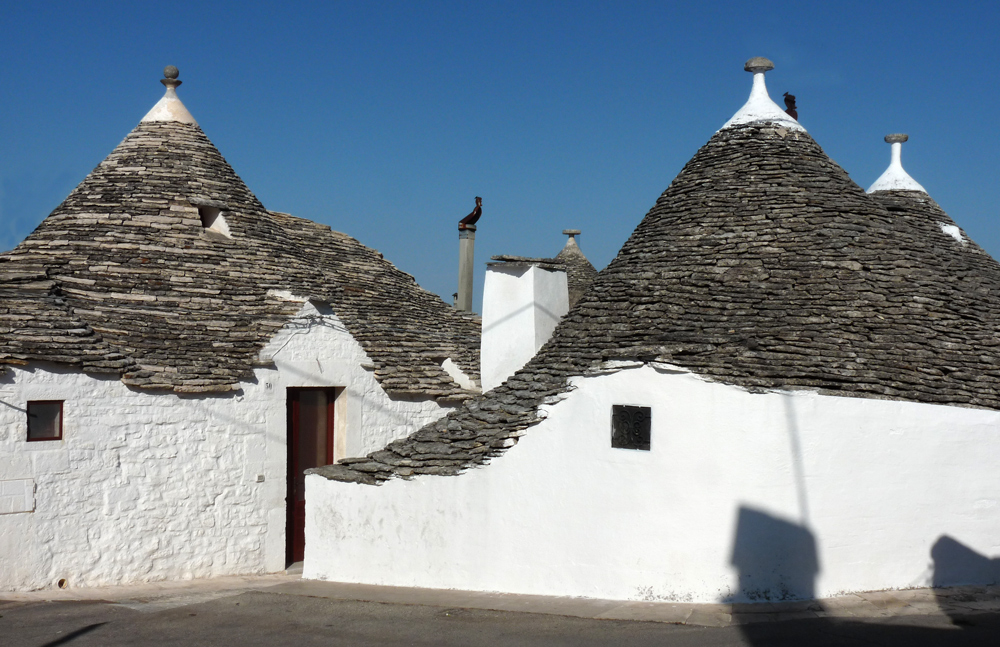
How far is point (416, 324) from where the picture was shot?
14.4 m

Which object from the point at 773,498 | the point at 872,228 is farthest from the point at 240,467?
the point at 872,228

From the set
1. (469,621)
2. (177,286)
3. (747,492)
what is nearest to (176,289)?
(177,286)

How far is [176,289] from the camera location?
11.7 meters

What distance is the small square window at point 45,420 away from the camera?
9.72 meters

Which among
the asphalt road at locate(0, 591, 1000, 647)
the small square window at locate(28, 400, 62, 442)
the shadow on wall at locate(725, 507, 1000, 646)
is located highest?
the small square window at locate(28, 400, 62, 442)

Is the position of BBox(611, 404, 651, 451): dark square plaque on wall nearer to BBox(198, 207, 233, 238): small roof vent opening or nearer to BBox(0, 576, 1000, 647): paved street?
BBox(0, 576, 1000, 647): paved street

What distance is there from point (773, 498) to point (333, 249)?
951 centimetres

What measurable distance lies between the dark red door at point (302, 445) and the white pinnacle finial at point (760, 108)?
21.5ft

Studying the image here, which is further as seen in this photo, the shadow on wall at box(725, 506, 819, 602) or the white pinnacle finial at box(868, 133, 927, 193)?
the white pinnacle finial at box(868, 133, 927, 193)

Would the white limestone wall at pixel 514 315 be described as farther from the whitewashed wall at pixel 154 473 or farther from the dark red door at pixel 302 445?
the dark red door at pixel 302 445

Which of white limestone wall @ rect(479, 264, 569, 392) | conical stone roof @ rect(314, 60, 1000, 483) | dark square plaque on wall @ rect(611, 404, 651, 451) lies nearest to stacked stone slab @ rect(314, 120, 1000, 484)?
conical stone roof @ rect(314, 60, 1000, 483)

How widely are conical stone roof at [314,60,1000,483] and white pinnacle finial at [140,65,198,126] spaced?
253 inches

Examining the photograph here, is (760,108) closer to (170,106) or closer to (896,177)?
(896,177)

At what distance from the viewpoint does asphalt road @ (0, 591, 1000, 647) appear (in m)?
7.30
